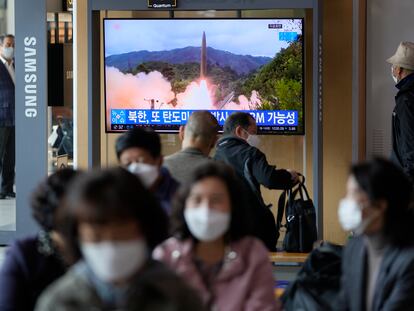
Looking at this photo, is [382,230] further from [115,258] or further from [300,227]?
[300,227]

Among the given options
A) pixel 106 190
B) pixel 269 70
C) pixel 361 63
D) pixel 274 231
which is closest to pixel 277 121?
pixel 269 70

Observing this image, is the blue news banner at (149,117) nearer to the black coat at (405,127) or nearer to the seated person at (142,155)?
the black coat at (405,127)

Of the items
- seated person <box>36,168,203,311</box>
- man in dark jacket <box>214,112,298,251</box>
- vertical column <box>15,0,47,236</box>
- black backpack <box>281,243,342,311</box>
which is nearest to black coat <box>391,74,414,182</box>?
man in dark jacket <box>214,112,298,251</box>

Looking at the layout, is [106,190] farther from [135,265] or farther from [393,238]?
[393,238]

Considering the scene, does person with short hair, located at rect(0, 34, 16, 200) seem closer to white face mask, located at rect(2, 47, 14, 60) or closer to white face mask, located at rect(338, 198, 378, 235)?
white face mask, located at rect(2, 47, 14, 60)

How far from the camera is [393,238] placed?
314 cm

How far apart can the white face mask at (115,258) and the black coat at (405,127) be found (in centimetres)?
408

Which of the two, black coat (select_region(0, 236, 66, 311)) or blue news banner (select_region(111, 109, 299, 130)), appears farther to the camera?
blue news banner (select_region(111, 109, 299, 130))

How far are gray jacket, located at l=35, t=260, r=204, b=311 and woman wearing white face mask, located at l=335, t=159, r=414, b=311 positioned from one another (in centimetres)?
107

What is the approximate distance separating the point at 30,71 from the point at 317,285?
532 cm

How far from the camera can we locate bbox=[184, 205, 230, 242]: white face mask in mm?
3037

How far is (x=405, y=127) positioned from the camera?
6160mm

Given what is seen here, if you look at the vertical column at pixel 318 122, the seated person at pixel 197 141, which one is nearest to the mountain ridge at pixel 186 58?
the vertical column at pixel 318 122

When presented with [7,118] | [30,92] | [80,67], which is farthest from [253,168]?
[7,118]
